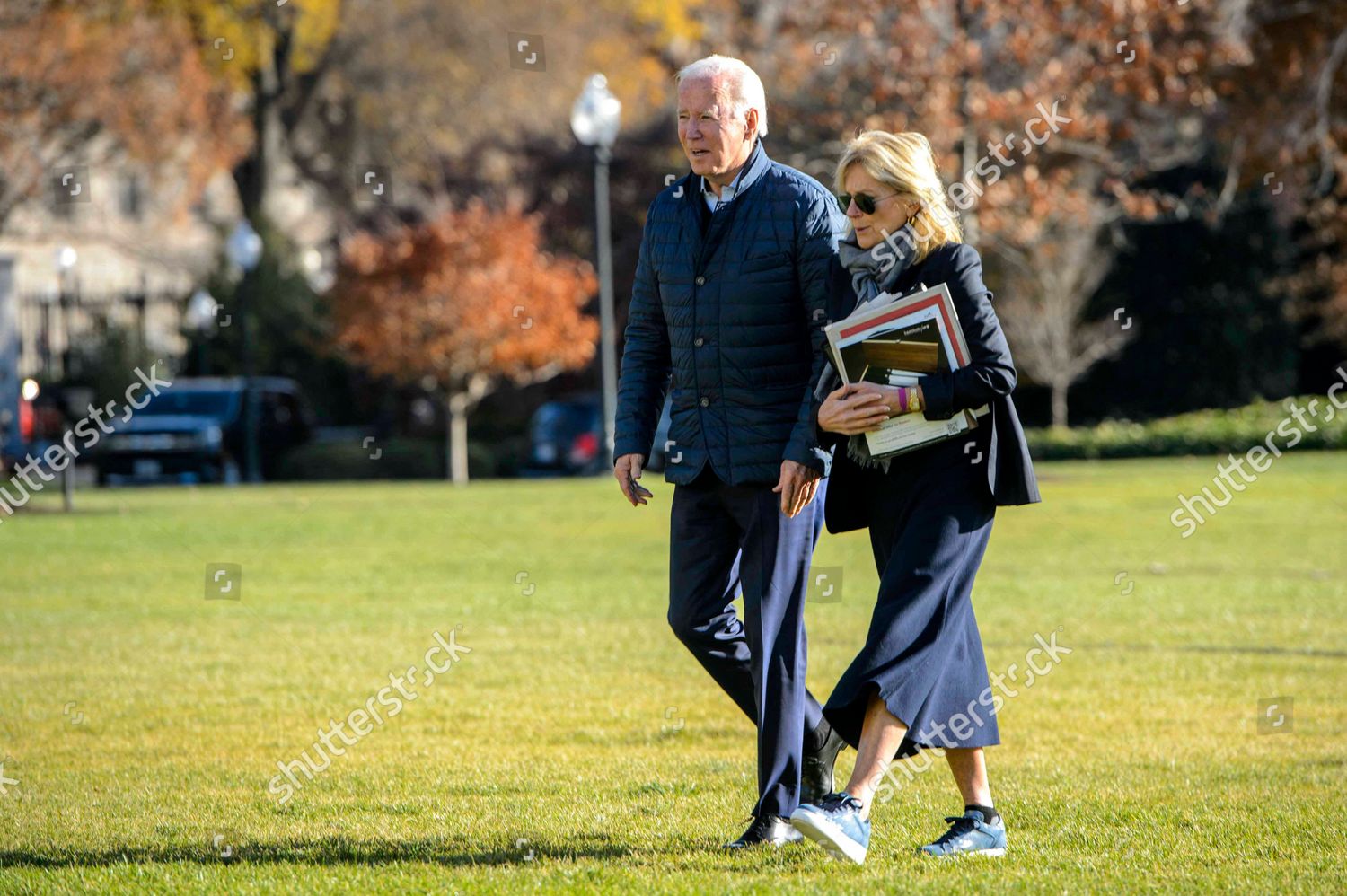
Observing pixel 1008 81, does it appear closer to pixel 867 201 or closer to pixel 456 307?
pixel 456 307

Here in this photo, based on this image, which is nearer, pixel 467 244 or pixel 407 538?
pixel 407 538

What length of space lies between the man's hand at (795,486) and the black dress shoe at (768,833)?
3.02 feet

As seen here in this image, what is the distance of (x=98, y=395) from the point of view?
30266mm

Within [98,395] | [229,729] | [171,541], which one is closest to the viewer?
[229,729]

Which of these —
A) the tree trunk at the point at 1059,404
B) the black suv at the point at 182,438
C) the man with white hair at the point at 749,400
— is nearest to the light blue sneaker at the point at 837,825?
the man with white hair at the point at 749,400

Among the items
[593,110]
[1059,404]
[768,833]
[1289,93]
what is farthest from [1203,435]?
[768,833]

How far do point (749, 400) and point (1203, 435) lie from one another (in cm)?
2387

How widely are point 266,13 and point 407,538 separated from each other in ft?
73.2

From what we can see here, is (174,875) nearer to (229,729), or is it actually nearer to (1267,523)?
(229,729)

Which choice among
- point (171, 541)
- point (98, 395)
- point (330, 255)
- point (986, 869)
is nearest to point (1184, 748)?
point (986, 869)

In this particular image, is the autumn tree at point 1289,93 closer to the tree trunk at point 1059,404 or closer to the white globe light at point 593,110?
the tree trunk at point 1059,404

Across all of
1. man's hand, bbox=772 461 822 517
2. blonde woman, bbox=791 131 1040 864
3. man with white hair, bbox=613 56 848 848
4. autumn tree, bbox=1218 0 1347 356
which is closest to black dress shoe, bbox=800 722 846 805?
man with white hair, bbox=613 56 848 848

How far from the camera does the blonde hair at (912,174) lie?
4691mm

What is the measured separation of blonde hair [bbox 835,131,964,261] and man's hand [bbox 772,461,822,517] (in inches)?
26.9
